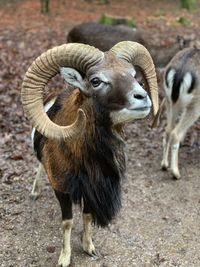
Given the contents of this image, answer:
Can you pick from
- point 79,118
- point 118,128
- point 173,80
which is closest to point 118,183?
point 118,128

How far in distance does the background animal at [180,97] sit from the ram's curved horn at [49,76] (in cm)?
309

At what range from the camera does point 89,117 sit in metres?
5.07

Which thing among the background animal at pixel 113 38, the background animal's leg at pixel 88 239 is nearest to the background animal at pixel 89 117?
the background animal's leg at pixel 88 239

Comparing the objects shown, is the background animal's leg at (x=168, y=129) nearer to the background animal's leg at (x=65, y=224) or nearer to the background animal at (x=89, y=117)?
the background animal at (x=89, y=117)

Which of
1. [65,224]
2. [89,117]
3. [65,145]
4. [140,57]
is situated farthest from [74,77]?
[65,224]

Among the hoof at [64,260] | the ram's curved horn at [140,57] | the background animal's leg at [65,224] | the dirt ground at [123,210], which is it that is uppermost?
the ram's curved horn at [140,57]

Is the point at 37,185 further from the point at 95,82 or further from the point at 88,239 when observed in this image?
the point at 95,82

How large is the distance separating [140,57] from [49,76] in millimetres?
1163

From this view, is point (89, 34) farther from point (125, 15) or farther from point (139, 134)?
point (125, 15)

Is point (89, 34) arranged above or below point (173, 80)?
below

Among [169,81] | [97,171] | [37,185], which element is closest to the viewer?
[97,171]

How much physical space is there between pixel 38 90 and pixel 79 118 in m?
0.54

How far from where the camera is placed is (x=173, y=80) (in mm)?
7887

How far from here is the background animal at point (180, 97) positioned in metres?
7.86
